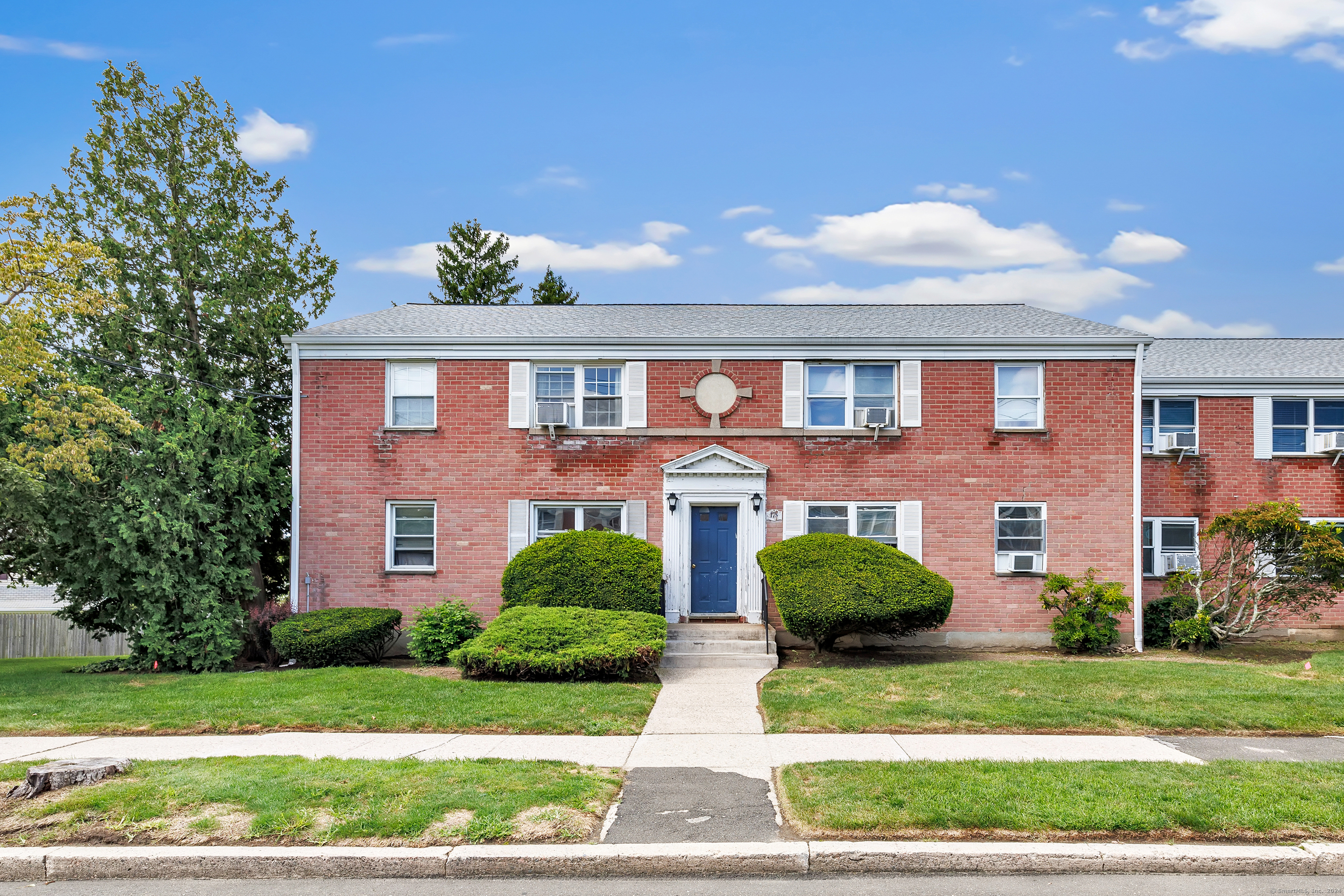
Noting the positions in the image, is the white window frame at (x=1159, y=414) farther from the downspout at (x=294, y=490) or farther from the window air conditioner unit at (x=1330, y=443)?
the downspout at (x=294, y=490)

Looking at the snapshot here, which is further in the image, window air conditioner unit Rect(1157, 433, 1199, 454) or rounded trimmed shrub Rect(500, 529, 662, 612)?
window air conditioner unit Rect(1157, 433, 1199, 454)

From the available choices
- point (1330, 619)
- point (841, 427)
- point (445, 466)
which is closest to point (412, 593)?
point (445, 466)

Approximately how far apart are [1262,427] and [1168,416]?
1.81 meters

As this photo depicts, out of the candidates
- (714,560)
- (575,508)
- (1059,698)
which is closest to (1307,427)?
(1059,698)

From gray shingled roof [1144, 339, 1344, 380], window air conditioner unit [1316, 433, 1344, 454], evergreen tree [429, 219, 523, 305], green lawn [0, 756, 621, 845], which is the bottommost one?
green lawn [0, 756, 621, 845]

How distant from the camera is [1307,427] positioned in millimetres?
17797

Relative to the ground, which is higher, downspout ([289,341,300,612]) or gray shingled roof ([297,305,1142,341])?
gray shingled roof ([297,305,1142,341])

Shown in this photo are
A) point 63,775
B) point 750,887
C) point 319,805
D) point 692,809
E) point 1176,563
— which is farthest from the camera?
point 1176,563

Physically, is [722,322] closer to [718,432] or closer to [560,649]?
[718,432]

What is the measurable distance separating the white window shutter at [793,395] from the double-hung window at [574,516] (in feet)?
11.5

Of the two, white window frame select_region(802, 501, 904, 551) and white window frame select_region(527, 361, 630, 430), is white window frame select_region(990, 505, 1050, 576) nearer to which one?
white window frame select_region(802, 501, 904, 551)

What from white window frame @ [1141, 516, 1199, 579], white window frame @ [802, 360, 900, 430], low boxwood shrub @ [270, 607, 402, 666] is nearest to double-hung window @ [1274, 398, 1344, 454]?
white window frame @ [1141, 516, 1199, 579]

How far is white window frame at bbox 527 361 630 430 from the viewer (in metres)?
16.4

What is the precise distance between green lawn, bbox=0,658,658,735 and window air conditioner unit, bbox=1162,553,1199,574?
37.1 feet
